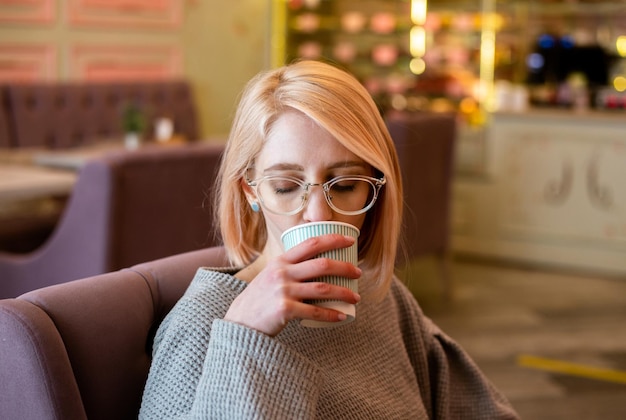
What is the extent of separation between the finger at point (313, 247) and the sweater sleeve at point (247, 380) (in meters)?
0.10

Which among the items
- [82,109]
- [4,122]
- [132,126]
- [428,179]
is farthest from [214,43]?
[428,179]

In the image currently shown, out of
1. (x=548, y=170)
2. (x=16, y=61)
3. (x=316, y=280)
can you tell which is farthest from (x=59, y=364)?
(x=548, y=170)

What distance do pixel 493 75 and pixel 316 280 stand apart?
4900mm

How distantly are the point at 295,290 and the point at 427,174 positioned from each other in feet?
10.9

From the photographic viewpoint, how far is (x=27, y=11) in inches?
196

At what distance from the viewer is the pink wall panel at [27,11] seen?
4.89 meters

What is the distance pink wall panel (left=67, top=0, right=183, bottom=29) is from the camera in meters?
5.29

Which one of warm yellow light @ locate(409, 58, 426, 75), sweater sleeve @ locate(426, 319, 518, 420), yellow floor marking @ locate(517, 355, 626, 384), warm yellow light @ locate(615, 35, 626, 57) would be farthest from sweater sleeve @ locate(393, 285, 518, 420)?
warm yellow light @ locate(409, 58, 426, 75)

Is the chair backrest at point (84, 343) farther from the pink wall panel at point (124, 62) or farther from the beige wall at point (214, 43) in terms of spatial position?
the beige wall at point (214, 43)

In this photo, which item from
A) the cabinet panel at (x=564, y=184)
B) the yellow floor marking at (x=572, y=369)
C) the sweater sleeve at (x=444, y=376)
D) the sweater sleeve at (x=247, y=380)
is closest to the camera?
the sweater sleeve at (x=247, y=380)

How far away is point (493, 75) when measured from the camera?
5707 mm

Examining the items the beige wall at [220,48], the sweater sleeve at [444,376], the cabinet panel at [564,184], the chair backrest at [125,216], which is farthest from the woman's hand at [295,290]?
the beige wall at [220,48]

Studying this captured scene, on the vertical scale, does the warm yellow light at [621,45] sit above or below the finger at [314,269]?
above

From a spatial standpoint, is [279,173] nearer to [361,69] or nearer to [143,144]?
[143,144]
